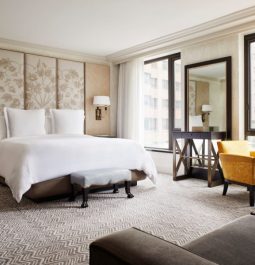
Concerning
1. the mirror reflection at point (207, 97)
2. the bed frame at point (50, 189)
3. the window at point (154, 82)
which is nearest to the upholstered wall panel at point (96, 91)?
the window at point (154, 82)

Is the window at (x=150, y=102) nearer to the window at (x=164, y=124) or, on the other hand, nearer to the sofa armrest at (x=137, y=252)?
the window at (x=164, y=124)

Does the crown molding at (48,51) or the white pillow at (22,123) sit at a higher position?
the crown molding at (48,51)

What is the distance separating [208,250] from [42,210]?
2.41m

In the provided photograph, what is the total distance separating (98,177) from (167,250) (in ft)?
8.05

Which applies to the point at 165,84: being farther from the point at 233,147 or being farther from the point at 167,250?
the point at 167,250

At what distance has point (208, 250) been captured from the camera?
1145 millimetres

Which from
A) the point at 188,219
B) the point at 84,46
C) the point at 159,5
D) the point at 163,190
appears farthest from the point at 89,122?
the point at 188,219

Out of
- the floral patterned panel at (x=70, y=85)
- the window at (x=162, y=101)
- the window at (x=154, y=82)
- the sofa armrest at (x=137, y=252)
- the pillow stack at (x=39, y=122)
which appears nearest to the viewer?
the sofa armrest at (x=137, y=252)

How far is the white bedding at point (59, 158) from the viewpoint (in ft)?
10.5

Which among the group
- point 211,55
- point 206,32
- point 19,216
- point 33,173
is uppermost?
point 206,32

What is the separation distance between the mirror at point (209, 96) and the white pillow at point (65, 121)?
85.7 inches

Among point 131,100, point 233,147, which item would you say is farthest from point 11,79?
point 233,147

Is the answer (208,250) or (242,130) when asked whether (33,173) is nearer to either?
(208,250)

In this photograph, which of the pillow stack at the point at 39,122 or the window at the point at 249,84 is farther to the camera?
the pillow stack at the point at 39,122
